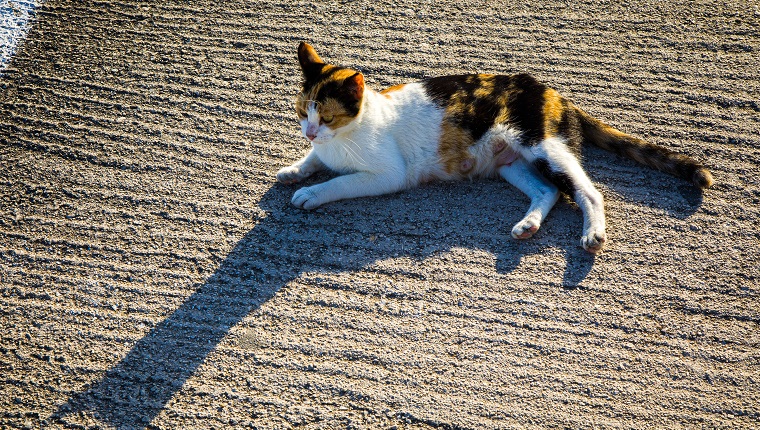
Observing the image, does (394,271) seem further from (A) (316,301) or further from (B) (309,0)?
(B) (309,0)

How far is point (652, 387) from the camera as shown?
2.04 metres

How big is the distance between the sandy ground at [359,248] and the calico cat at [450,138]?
0.10 metres

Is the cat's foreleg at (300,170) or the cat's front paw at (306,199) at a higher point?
the cat's foreleg at (300,170)

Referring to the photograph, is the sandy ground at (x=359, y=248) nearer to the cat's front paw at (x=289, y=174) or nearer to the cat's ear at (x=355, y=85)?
the cat's front paw at (x=289, y=174)

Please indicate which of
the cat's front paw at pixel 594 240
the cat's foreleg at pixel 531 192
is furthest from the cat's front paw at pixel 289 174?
the cat's front paw at pixel 594 240

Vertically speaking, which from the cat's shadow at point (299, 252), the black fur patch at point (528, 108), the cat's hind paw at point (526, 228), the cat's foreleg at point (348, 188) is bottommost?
the cat's shadow at point (299, 252)

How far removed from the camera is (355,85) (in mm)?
2518

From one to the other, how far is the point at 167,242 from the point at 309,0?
6.45 ft

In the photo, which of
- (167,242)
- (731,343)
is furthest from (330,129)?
(731,343)

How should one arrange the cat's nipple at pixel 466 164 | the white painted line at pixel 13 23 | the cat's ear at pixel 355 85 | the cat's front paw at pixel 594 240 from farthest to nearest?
the white painted line at pixel 13 23 < the cat's nipple at pixel 466 164 < the cat's ear at pixel 355 85 < the cat's front paw at pixel 594 240

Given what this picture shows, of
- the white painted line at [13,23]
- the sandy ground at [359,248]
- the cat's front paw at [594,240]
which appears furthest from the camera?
the white painted line at [13,23]

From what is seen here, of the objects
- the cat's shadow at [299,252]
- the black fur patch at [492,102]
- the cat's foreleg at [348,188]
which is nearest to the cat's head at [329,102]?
the cat's foreleg at [348,188]

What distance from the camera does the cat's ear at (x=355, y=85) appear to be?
2.50m

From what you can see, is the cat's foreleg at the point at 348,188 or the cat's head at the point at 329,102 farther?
the cat's foreleg at the point at 348,188
